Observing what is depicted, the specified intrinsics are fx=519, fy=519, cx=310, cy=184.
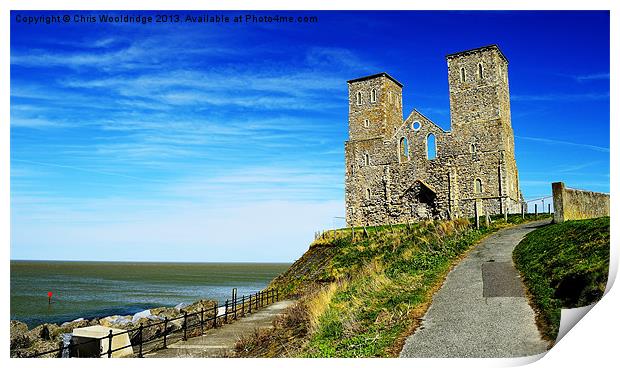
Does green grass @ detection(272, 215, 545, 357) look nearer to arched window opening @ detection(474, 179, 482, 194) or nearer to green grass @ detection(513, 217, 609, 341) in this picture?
green grass @ detection(513, 217, 609, 341)

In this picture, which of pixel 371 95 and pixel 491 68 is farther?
pixel 371 95

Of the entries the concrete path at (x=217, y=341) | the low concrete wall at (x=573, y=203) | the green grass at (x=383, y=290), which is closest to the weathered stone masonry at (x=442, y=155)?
the green grass at (x=383, y=290)

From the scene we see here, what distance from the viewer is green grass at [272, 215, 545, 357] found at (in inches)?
416

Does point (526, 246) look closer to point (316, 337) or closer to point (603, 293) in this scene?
point (603, 293)

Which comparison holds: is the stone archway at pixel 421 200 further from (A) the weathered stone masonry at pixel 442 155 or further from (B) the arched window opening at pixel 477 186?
(B) the arched window opening at pixel 477 186

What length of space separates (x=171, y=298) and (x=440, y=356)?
3784 cm

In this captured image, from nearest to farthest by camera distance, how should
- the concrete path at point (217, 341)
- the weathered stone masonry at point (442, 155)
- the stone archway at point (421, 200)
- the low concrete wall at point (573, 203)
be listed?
the concrete path at point (217, 341), the low concrete wall at point (573, 203), the weathered stone masonry at point (442, 155), the stone archway at point (421, 200)

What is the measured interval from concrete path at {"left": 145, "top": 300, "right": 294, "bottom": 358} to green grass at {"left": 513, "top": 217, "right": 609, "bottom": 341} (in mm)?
7661

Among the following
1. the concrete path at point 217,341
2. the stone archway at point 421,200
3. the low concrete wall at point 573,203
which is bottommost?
the concrete path at point 217,341

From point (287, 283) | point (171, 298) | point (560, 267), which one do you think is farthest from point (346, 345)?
point (171, 298)

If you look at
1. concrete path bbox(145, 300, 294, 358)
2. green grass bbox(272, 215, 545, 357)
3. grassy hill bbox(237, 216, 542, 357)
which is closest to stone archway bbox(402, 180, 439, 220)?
green grass bbox(272, 215, 545, 357)

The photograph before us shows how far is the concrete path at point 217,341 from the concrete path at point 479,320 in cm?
557

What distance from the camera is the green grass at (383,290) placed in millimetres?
10570
